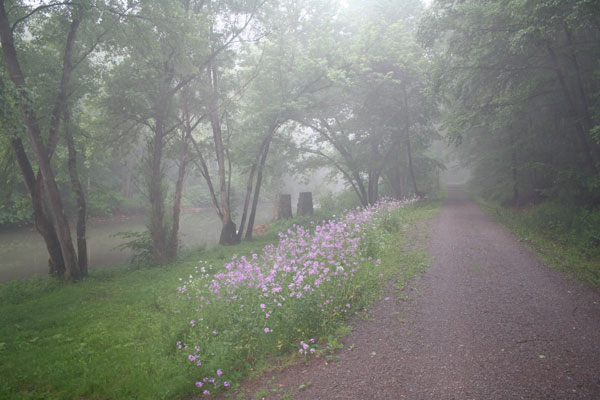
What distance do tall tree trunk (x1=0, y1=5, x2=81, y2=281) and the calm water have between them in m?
3.57

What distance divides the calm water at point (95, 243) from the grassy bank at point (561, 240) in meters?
12.9

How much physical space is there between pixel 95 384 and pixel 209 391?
1.53m

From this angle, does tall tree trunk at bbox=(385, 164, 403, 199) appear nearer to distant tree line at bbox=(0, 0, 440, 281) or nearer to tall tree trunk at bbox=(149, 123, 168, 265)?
distant tree line at bbox=(0, 0, 440, 281)

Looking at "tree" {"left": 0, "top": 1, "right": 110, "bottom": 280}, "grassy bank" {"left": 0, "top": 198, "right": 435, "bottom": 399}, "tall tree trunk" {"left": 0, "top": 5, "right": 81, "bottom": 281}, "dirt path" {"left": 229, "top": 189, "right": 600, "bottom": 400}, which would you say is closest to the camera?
"dirt path" {"left": 229, "top": 189, "right": 600, "bottom": 400}

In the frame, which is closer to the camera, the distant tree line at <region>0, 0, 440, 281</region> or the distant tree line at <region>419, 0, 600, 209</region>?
the distant tree line at <region>419, 0, 600, 209</region>

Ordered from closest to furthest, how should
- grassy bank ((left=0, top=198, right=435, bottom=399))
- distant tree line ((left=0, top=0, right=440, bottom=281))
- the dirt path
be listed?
the dirt path → grassy bank ((left=0, top=198, right=435, bottom=399)) → distant tree line ((left=0, top=0, right=440, bottom=281))

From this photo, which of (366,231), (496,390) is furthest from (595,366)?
(366,231)

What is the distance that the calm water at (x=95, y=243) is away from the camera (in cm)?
1310

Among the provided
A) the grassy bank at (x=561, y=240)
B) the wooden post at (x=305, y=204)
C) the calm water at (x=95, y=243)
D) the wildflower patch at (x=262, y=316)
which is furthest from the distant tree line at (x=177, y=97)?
the grassy bank at (x=561, y=240)

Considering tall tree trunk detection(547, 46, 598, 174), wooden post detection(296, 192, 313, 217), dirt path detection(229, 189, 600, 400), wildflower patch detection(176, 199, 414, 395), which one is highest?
tall tree trunk detection(547, 46, 598, 174)

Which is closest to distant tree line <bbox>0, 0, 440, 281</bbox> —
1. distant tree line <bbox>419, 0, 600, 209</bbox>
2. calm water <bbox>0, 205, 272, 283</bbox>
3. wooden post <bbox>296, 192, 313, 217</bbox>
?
calm water <bbox>0, 205, 272, 283</bbox>

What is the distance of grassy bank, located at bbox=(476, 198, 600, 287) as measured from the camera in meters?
6.15

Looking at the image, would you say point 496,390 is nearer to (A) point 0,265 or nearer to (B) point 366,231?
(B) point 366,231

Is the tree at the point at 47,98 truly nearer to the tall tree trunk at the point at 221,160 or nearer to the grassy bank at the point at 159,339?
the grassy bank at the point at 159,339
